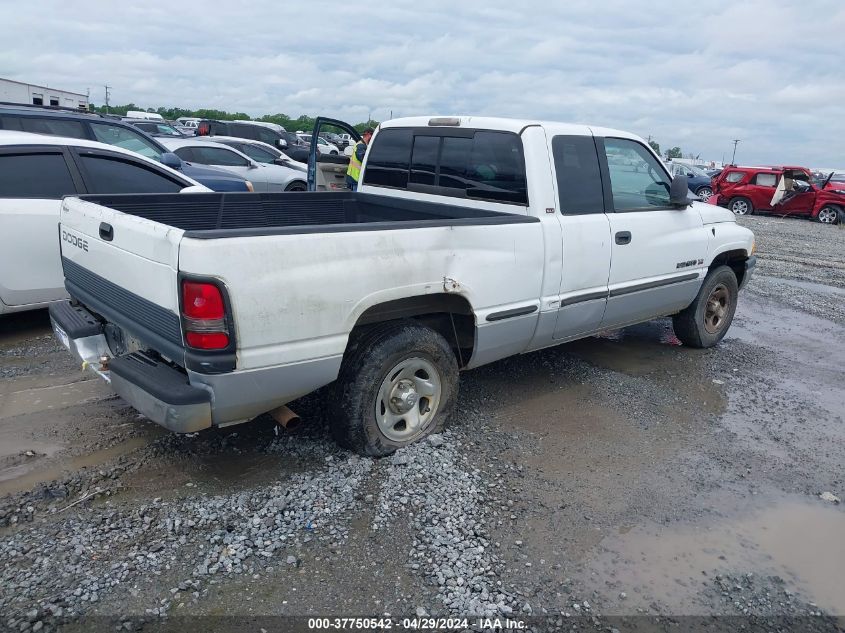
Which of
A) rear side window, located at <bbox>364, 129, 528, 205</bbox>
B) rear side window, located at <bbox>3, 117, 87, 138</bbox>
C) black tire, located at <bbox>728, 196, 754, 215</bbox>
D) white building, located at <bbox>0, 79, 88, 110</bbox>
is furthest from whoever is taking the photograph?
white building, located at <bbox>0, 79, 88, 110</bbox>

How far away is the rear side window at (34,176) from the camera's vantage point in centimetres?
538

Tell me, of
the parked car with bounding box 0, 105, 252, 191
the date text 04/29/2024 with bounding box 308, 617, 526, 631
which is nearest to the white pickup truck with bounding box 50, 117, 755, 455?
the date text 04/29/2024 with bounding box 308, 617, 526, 631

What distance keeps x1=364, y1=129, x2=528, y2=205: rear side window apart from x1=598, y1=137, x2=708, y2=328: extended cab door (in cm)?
82

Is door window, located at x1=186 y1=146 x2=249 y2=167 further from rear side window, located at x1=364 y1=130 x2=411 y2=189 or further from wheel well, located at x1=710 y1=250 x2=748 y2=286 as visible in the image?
wheel well, located at x1=710 y1=250 x2=748 y2=286

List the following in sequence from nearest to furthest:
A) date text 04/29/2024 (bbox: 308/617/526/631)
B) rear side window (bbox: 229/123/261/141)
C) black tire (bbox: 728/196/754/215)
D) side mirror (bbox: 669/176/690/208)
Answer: date text 04/29/2024 (bbox: 308/617/526/631) < side mirror (bbox: 669/176/690/208) < black tire (bbox: 728/196/754/215) < rear side window (bbox: 229/123/261/141)

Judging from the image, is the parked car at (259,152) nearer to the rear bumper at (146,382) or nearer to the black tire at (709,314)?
the black tire at (709,314)

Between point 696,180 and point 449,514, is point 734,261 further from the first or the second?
point 696,180

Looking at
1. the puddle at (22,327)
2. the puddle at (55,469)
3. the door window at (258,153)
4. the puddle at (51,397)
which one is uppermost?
the door window at (258,153)

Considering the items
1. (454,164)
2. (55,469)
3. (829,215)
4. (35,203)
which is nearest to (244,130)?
(35,203)

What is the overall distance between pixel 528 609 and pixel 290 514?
1.21 meters

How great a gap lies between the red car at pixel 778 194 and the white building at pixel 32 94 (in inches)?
915

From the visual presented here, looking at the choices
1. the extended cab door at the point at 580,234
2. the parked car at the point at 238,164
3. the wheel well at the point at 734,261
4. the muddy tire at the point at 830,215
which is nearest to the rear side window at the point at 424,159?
the extended cab door at the point at 580,234

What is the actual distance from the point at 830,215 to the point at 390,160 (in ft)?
62.8

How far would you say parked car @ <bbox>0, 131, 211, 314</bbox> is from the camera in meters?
5.30
